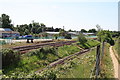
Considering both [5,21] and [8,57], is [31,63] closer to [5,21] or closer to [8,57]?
[8,57]

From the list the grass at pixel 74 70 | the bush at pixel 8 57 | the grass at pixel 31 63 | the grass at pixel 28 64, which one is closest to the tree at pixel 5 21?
the grass at pixel 31 63

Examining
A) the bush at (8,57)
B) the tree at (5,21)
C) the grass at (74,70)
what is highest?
the tree at (5,21)

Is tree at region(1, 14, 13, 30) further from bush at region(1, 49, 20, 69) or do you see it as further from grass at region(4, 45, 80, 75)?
bush at region(1, 49, 20, 69)

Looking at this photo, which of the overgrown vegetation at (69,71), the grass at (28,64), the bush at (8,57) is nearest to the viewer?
the overgrown vegetation at (69,71)

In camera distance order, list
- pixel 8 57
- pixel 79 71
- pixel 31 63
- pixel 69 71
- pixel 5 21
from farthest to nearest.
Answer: pixel 5 21 → pixel 31 63 → pixel 69 71 → pixel 8 57 → pixel 79 71

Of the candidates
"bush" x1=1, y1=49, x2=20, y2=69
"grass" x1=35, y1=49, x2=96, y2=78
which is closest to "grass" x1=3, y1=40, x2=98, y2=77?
"grass" x1=35, y1=49, x2=96, y2=78

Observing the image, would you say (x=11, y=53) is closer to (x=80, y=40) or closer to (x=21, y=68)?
(x=21, y=68)

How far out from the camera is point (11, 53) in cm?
1043

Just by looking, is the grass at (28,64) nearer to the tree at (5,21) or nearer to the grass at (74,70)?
the grass at (74,70)

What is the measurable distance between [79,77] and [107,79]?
1.93 meters

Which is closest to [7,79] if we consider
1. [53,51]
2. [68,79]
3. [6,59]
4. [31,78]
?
[31,78]

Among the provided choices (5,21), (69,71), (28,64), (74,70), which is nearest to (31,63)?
(28,64)

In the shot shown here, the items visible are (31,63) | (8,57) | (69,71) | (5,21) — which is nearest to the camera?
(8,57)

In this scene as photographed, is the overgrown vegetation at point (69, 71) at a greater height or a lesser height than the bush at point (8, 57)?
lesser
